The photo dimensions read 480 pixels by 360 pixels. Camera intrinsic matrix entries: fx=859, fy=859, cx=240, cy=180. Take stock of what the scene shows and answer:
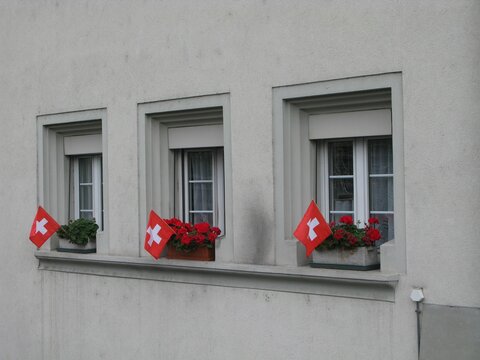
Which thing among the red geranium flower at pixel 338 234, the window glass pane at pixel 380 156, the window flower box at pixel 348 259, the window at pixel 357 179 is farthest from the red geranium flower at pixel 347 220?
the window glass pane at pixel 380 156

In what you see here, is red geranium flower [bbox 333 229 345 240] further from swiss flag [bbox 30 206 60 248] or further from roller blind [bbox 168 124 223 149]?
swiss flag [bbox 30 206 60 248]

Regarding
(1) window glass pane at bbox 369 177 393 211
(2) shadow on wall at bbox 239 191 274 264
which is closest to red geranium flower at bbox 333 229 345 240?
(1) window glass pane at bbox 369 177 393 211

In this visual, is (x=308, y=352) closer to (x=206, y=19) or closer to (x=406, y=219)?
(x=406, y=219)

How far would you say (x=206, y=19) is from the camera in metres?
8.86

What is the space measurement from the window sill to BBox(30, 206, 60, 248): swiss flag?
0.97 feet

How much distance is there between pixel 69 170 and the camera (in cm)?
1130

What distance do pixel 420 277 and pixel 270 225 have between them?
1722 millimetres

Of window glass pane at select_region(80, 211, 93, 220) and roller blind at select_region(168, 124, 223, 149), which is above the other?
roller blind at select_region(168, 124, 223, 149)

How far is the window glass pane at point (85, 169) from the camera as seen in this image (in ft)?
36.3

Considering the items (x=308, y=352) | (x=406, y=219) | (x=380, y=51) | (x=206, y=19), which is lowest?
(x=308, y=352)

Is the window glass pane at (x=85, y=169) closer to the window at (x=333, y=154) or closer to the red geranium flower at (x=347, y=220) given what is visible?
the window at (x=333, y=154)

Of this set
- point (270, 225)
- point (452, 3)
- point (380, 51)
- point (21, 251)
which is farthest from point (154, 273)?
point (452, 3)

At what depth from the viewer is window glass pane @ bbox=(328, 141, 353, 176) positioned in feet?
26.9

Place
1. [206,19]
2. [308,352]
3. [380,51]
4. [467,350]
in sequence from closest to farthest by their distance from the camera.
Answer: [467,350]
[380,51]
[308,352]
[206,19]
